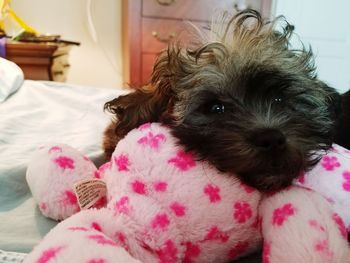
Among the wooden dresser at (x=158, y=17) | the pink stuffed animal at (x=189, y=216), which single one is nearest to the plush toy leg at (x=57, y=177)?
the pink stuffed animal at (x=189, y=216)

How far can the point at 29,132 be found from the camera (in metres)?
1.39

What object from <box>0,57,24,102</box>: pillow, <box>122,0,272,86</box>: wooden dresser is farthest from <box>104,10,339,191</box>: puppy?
<box>122,0,272,86</box>: wooden dresser

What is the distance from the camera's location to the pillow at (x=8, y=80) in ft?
5.55

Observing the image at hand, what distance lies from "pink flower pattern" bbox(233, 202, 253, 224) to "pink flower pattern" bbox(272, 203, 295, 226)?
0.16ft

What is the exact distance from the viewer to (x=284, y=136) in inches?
27.4

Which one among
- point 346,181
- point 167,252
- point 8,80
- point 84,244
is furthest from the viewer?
point 8,80

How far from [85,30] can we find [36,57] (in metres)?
1.05

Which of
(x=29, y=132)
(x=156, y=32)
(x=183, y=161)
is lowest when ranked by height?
(x=29, y=132)

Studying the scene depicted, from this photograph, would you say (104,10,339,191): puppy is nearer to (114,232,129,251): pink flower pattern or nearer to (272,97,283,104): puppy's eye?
(272,97,283,104): puppy's eye

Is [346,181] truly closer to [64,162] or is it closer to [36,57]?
[64,162]

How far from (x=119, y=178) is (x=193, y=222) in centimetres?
16

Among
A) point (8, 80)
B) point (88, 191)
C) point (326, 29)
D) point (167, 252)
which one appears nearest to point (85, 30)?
point (8, 80)

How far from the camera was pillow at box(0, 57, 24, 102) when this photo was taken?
1690mm

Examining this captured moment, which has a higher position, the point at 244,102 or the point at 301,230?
the point at 244,102
